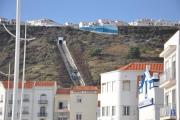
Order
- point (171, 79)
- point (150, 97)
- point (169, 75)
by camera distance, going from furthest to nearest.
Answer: point (150, 97)
point (169, 75)
point (171, 79)

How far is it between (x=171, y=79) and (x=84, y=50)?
415 feet

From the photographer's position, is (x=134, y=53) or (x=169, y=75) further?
(x=134, y=53)

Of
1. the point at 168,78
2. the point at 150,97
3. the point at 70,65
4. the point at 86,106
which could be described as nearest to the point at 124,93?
the point at 150,97

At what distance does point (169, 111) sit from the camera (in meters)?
41.9

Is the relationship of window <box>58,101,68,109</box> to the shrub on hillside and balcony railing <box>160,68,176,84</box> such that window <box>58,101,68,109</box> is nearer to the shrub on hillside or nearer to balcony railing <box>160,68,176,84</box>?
balcony railing <box>160,68,176,84</box>

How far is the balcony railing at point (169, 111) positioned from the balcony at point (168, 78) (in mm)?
1774

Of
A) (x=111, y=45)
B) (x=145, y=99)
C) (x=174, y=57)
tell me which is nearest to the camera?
(x=174, y=57)

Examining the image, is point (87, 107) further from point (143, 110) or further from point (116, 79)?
point (143, 110)

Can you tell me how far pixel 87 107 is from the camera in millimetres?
78438

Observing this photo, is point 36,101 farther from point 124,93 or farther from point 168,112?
point 168,112

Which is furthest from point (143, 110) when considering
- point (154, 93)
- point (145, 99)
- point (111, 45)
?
point (111, 45)

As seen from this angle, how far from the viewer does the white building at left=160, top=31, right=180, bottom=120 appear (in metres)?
40.3

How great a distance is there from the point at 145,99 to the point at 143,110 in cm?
161

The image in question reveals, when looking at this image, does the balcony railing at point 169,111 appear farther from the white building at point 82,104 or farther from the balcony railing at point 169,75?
the white building at point 82,104
